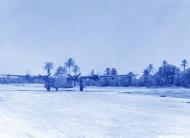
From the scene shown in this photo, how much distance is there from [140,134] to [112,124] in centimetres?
281

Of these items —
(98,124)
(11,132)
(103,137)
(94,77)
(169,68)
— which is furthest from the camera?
(169,68)

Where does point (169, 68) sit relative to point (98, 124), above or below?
above

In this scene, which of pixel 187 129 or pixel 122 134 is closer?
pixel 122 134

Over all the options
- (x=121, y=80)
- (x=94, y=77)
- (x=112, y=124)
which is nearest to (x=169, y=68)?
(x=121, y=80)

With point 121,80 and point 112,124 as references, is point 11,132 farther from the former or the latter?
point 121,80

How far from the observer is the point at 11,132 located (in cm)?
1322

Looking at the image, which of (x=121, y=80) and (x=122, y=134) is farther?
(x=121, y=80)

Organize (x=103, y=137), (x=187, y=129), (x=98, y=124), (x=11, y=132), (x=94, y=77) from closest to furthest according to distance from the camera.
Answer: (x=103, y=137), (x=11, y=132), (x=187, y=129), (x=98, y=124), (x=94, y=77)

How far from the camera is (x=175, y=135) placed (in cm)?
1263

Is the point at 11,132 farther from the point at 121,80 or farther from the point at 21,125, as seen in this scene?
the point at 121,80

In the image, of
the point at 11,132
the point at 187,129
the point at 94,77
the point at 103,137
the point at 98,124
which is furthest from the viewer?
the point at 94,77

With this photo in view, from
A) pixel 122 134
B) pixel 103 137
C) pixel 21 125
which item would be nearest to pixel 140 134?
pixel 122 134

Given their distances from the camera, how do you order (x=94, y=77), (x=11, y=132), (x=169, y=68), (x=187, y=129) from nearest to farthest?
(x=11, y=132)
(x=187, y=129)
(x=94, y=77)
(x=169, y=68)

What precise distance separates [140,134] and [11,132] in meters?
4.99
